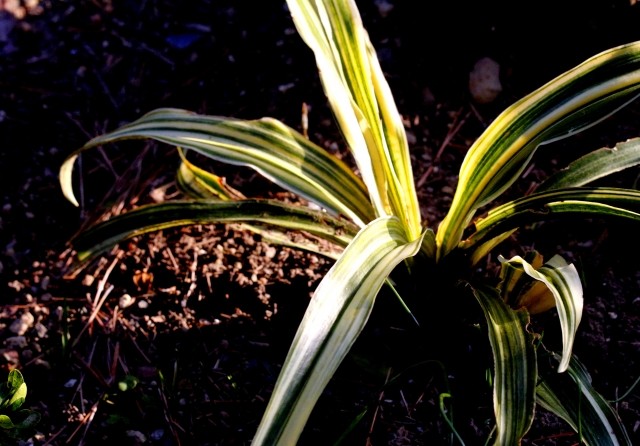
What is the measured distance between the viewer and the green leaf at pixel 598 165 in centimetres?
118

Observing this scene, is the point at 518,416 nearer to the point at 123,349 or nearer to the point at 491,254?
the point at 491,254

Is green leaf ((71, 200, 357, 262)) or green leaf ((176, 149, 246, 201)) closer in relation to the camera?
green leaf ((71, 200, 357, 262))

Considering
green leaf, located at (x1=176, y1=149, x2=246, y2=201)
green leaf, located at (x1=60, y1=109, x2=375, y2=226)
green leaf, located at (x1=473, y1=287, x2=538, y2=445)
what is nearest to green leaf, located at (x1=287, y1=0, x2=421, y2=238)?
green leaf, located at (x1=60, y1=109, x2=375, y2=226)

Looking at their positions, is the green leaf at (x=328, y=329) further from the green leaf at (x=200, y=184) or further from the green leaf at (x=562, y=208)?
the green leaf at (x=200, y=184)

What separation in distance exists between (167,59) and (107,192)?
1.35ft

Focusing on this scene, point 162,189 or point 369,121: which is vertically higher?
point 369,121

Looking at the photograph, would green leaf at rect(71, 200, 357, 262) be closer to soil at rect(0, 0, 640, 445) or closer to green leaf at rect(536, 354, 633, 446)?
soil at rect(0, 0, 640, 445)

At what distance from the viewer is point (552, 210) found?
1.13m

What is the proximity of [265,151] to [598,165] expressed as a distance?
0.57 m

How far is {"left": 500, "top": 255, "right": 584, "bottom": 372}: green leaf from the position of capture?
96 centimetres

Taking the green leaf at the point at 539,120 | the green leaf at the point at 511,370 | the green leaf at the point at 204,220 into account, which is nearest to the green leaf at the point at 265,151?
the green leaf at the point at 204,220

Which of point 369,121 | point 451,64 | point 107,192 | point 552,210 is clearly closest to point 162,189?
point 107,192

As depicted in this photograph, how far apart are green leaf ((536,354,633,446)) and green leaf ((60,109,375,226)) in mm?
415

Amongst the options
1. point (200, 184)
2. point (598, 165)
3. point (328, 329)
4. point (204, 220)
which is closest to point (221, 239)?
point (200, 184)
